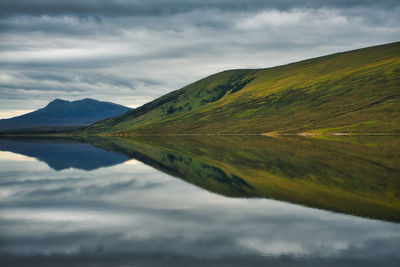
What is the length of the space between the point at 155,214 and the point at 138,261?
7.52 m

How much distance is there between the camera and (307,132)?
18762 cm

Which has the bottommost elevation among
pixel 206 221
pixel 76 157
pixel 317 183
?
pixel 317 183

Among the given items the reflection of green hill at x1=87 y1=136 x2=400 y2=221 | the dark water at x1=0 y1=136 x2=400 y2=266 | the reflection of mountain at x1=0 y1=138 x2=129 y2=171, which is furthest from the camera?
the reflection of mountain at x1=0 y1=138 x2=129 y2=171

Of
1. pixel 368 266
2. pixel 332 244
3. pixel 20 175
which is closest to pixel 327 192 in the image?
pixel 332 244

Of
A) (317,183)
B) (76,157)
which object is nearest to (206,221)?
(317,183)

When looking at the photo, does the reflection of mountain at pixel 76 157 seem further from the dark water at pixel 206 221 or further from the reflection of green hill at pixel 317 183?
the dark water at pixel 206 221

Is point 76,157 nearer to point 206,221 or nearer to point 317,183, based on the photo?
point 317,183

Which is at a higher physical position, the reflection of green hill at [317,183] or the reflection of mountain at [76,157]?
the reflection of mountain at [76,157]

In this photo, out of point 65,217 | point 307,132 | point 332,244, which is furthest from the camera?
point 307,132

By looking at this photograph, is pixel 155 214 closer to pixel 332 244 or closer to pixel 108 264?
pixel 108 264

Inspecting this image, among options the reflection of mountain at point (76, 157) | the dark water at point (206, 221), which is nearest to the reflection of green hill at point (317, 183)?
the dark water at point (206, 221)

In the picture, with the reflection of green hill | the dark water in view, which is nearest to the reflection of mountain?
the reflection of green hill

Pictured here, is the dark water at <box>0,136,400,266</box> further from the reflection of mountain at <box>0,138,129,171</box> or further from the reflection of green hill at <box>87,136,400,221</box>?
the reflection of mountain at <box>0,138,129,171</box>

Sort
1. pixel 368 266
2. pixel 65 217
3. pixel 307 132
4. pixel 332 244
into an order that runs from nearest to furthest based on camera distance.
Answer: pixel 368 266, pixel 332 244, pixel 65 217, pixel 307 132
